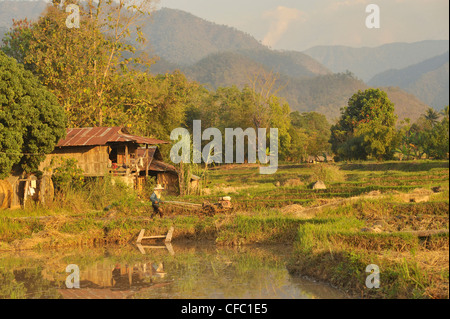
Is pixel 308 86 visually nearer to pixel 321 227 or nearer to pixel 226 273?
pixel 321 227

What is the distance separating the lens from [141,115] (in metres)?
29.4

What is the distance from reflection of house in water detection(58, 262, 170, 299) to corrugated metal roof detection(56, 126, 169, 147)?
405 inches

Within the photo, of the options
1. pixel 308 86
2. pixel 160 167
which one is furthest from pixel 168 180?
pixel 308 86

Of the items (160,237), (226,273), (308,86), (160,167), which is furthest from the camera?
(308,86)

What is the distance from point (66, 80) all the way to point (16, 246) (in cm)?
1482

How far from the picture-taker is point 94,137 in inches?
873

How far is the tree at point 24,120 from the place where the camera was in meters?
18.2

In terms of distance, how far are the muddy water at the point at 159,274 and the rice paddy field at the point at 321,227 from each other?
63 centimetres

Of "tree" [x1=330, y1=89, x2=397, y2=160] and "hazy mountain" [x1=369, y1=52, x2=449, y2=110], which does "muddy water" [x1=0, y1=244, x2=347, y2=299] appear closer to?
"tree" [x1=330, y1=89, x2=397, y2=160]

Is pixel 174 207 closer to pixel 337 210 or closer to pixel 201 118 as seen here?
pixel 337 210

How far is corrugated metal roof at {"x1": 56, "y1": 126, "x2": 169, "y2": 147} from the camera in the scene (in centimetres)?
2167

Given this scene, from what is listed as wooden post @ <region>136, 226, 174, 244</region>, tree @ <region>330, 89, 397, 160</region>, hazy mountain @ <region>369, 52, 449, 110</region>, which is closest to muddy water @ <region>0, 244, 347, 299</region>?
wooden post @ <region>136, 226, 174, 244</region>

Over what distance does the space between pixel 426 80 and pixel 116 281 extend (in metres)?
144
